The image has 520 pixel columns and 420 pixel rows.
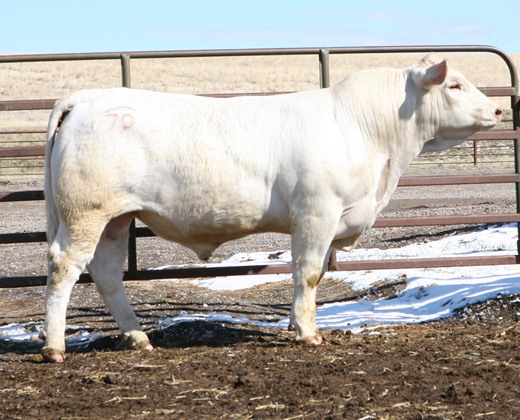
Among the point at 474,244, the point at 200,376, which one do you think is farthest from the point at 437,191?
the point at 200,376

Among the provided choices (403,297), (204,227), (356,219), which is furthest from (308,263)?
(403,297)

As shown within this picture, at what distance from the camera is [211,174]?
263 inches

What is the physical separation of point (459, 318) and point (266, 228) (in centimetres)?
204

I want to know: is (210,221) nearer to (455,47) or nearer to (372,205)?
(372,205)

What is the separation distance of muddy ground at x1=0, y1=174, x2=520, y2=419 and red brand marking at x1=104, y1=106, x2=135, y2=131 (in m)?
1.53

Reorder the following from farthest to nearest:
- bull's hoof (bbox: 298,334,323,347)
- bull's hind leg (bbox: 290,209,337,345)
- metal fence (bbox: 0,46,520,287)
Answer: metal fence (bbox: 0,46,520,287) < bull's hoof (bbox: 298,334,323,347) < bull's hind leg (bbox: 290,209,337,345)

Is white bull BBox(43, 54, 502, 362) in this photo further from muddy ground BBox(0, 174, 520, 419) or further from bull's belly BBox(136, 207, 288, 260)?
muddy ground BBox(0, 174, 520, 419)

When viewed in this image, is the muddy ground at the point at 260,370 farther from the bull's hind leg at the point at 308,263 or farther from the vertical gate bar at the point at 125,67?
the vertical gate bar at the point at 125,67

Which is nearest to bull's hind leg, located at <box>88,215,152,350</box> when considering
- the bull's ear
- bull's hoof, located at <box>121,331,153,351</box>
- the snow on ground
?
bull's hoof, located at <box>121,331,153,351</box>

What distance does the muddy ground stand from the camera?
5.16m

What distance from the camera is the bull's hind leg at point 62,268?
21.7 feet

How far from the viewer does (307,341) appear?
688 cm

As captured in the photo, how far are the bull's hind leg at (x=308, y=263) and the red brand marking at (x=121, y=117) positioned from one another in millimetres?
1310

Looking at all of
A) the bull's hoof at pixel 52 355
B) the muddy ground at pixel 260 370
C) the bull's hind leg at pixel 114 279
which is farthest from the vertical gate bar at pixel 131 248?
the bull's hoof at pixel 52 355
